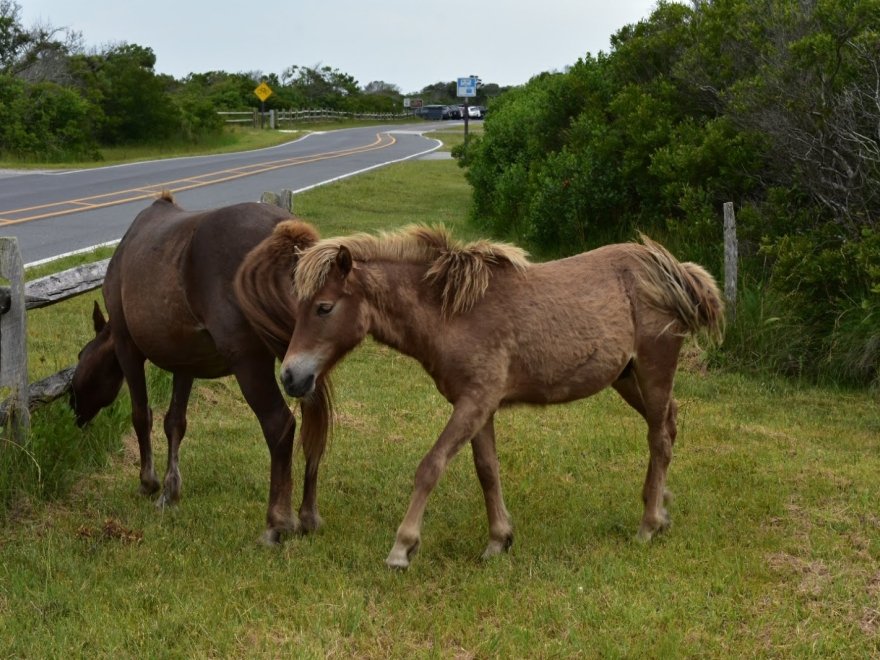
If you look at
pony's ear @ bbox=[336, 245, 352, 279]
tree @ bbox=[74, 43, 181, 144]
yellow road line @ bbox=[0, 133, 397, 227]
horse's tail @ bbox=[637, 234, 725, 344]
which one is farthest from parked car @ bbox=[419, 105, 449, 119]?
pony's ear @ bbox=[336, 245, 352, 279]

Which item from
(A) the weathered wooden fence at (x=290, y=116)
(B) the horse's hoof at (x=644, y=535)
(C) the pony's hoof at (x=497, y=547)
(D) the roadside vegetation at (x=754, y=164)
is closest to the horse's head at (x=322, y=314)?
(C) the pony's hoof at (x=497, y=547)

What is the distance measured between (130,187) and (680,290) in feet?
58.7

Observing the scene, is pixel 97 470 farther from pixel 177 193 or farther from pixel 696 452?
pixel 177 193

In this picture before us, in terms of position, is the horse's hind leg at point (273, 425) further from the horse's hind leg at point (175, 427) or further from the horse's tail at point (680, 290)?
the horse's tail at point (680, 290)

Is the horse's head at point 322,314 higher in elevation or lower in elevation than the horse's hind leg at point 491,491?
higher

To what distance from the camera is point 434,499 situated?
6.11 m

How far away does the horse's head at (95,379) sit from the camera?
6328 millimetres

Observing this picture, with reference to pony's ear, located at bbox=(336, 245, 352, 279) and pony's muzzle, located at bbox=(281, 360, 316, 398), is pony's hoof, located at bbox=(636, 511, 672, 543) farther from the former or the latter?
pony's ear, located at bbox=(336, 245, 352, 279)

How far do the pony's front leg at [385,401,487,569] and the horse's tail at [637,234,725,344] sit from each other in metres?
1.26

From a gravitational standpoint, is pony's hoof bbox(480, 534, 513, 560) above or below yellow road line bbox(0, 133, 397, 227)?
below

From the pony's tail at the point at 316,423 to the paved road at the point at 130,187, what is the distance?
321 inches

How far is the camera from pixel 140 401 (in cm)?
612

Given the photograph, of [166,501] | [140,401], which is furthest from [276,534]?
[140,401]

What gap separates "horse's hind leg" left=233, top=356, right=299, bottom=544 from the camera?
208 inches
